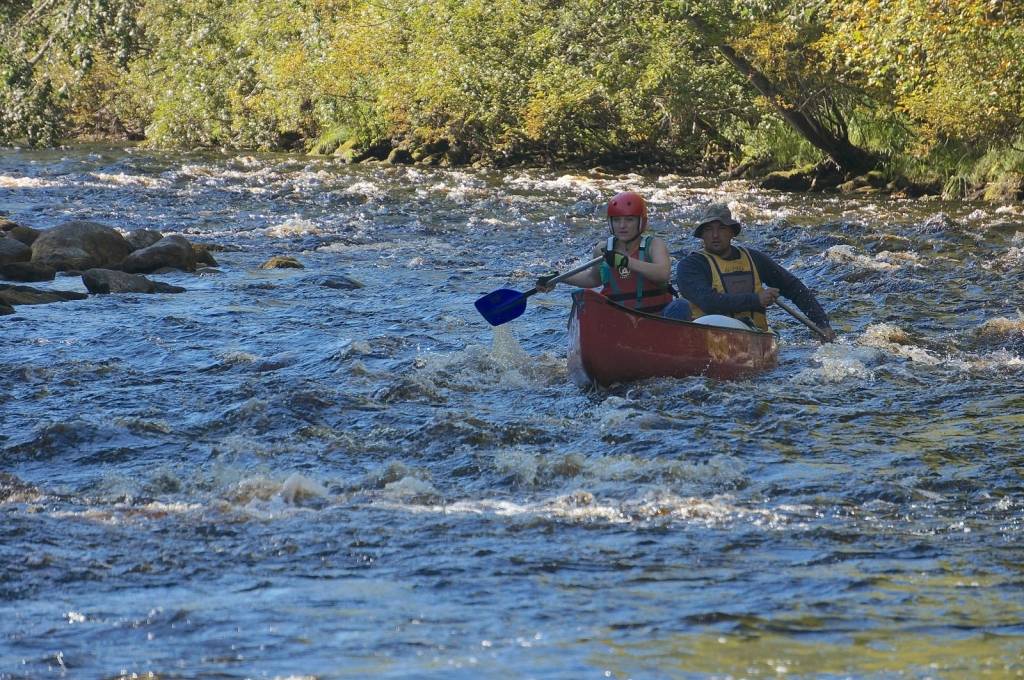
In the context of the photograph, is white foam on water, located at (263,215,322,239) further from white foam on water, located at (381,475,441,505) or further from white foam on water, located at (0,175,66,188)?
white foam on water, located at (381,475,441,505)

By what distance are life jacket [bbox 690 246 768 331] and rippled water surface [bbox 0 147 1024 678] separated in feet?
1.63

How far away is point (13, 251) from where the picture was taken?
48.4 ft

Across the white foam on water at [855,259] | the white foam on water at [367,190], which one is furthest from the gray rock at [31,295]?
the white foam on water at [367,190]

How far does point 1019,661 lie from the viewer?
4027 millimetres

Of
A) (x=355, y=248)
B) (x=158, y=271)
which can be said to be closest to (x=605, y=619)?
(x=158, y=271)

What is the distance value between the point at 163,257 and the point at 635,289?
7461 millimetres

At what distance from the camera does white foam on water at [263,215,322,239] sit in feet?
59.4

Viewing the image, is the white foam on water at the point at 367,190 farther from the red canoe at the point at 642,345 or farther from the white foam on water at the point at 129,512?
the white foam on water at the point at 129,512

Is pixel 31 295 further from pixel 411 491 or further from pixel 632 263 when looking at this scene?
pixel 411 491

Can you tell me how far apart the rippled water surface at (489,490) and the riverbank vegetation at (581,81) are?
459 cm

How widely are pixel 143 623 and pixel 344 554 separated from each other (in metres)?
1.05

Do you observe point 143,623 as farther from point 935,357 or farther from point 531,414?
point 935,357

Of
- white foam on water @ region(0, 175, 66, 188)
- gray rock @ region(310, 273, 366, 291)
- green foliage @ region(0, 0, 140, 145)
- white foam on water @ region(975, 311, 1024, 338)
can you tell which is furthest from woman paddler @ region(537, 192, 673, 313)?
green foliage @ region(0, 0, 140, 145)

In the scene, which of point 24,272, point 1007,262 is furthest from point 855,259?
point 24,272
